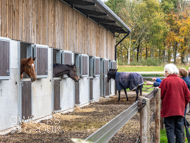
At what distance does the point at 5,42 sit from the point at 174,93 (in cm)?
321

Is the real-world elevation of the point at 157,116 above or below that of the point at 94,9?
below

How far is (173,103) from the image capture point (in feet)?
16.9

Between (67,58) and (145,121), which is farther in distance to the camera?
(67,58)

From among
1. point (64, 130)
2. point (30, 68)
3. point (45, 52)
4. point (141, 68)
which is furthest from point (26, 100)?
point (141, 68)

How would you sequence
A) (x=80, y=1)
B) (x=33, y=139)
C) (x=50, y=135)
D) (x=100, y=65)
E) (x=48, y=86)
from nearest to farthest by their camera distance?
(x=33, y=139)
(x=50, y=135)
(x=48, y=86)
(x=80, y=1)
(x=100, y=65)

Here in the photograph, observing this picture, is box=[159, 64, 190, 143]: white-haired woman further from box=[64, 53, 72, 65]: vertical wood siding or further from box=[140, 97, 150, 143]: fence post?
box=[64, 53, 72, 65]: vertical wood siding

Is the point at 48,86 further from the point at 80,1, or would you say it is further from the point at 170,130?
the point at 170,130

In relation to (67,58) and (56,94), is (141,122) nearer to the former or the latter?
(56,94)

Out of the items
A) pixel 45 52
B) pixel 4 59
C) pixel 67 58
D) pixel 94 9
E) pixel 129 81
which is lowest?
pixel 129 81

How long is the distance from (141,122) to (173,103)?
1.31 meters

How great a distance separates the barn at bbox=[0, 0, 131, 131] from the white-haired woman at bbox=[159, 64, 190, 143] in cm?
297

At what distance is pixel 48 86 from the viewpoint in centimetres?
882

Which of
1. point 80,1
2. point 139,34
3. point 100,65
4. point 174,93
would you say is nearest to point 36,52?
point 80,1

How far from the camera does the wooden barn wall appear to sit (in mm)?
6770
